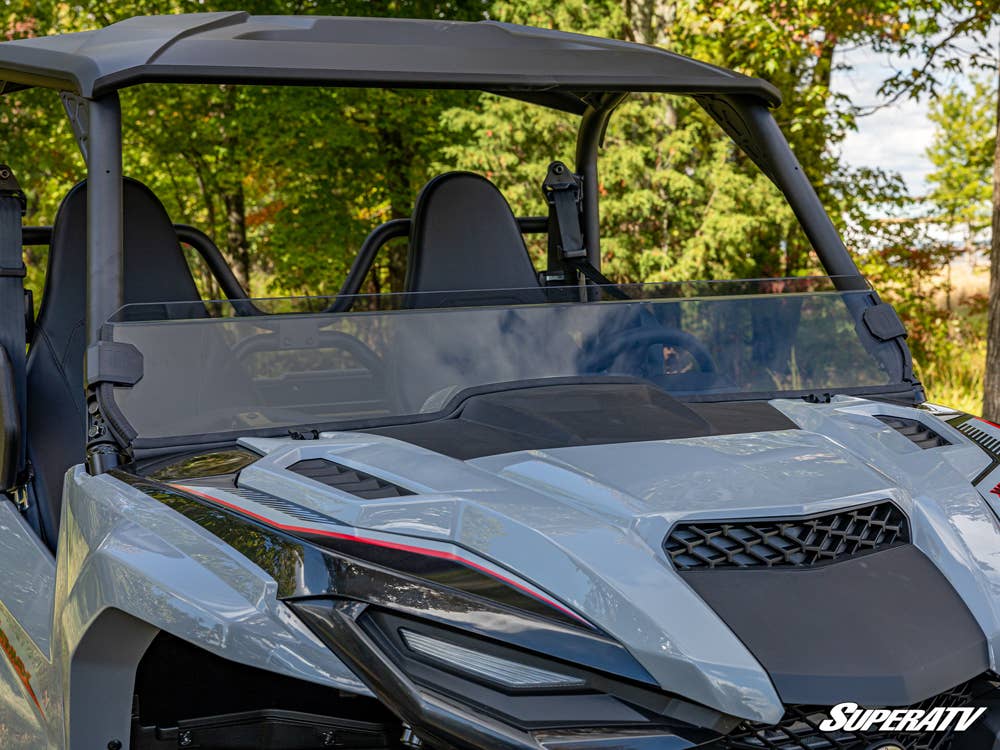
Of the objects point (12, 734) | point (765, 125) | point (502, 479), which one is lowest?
point (12, 734)

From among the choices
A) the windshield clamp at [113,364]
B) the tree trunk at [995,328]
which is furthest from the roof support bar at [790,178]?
the tree trunk at [995,328]

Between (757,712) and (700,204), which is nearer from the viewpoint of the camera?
(757,712)

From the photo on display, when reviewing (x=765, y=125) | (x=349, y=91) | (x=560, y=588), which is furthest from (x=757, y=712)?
(x=349, y=91)

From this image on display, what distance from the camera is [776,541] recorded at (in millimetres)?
2023

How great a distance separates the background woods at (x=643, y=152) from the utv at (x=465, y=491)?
16.5 ft

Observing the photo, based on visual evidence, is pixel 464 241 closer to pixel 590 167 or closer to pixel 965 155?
pixel 590 167

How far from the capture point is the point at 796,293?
3.27 metres

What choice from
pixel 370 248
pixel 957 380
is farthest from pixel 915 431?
pixel 957 380

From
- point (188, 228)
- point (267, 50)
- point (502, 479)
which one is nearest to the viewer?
point (502, 479)

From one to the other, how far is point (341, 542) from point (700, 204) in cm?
1050

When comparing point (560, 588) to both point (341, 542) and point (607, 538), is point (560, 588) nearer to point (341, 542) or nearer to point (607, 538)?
point (607, 538)

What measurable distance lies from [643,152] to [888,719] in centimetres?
1039

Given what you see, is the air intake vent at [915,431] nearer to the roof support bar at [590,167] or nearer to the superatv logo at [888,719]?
the superatv logo at [888,719]

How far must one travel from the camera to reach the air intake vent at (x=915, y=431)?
8.51 ft
